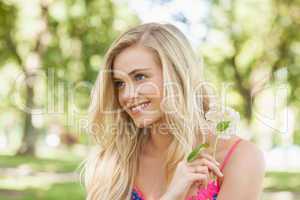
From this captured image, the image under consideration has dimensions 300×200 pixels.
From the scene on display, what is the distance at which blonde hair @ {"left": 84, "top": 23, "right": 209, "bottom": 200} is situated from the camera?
2.99 metres

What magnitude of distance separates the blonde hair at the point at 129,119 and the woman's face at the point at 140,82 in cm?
4

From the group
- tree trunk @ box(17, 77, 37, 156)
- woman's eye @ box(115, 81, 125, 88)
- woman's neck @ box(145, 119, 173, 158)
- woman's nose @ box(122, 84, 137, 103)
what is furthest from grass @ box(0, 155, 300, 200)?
woman's nose @ box(122, 84, 137, 103)

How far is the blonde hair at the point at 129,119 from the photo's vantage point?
299 cm

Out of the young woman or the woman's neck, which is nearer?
the young woman

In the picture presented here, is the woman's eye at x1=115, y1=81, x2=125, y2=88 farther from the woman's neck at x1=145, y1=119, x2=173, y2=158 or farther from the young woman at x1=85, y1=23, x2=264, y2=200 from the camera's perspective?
the woman's neck at x1=145, y1=119, x2=173, y2=158

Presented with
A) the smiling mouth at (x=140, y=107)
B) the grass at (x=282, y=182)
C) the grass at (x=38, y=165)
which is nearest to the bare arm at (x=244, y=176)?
the smiling mouth at (x=140, y=107)

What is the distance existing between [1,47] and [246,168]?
770 inches

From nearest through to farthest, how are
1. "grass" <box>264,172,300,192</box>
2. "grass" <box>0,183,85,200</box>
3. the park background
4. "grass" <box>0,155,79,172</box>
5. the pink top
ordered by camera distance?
the pink top < "grass" <box>0,183,85,200</box> < "grass" <box>264,172,300,192</box> < "grass" <box>0,155,79,172</box> < the park background

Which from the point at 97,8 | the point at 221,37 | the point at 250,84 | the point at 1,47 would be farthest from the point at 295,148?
the point at 1,47

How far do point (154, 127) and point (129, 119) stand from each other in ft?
0.69

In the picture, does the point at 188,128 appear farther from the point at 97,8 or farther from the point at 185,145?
the point at 97,8

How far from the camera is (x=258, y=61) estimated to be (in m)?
20.7

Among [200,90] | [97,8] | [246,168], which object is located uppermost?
[97,8]

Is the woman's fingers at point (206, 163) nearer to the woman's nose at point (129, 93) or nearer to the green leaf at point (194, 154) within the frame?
the green leaf at point (194, 154)
